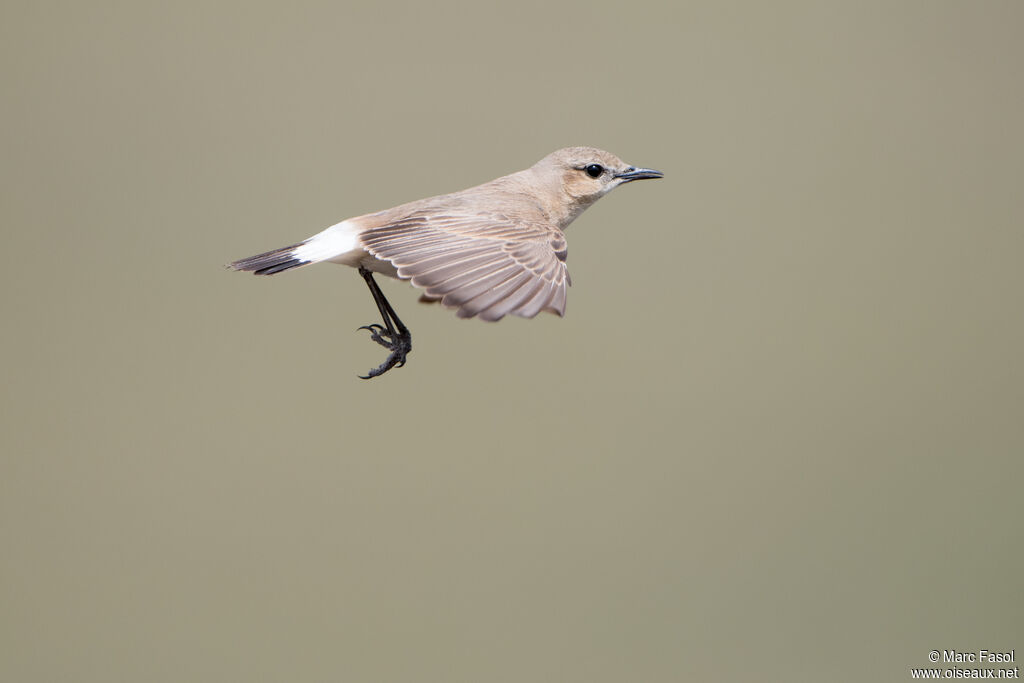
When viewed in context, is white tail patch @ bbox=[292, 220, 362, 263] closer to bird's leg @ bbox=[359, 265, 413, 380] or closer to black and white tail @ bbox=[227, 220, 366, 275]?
black and white tail @ bbox=[227, 220, 366, 275]

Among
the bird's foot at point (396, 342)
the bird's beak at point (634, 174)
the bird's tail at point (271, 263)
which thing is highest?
the bird's beak at point (634, 174)

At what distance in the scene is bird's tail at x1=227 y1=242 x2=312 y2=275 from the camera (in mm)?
4672

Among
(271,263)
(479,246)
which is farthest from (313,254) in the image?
(479,246)

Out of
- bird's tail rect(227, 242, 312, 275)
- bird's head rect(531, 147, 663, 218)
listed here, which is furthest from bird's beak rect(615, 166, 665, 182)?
bird's tail rect(227, 242, 312, 275)

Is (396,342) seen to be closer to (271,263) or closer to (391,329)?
(391,329)

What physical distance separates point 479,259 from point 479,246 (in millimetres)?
190

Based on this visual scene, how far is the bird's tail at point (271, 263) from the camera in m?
4.67

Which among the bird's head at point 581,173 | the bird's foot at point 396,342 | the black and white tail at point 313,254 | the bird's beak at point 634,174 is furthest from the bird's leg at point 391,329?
the bird's beak at point 634,174

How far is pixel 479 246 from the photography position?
14.6 ft

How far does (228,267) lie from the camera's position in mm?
4590

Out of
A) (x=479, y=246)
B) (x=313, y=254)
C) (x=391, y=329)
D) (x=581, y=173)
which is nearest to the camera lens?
(x=479, y=246)

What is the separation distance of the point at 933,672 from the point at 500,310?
6.99 metres

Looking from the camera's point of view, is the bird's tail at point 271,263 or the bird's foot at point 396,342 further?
the bird's foot at point 396,342

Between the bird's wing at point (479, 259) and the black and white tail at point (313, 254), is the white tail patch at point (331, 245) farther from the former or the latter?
the bird's wing at point (479, 259)
